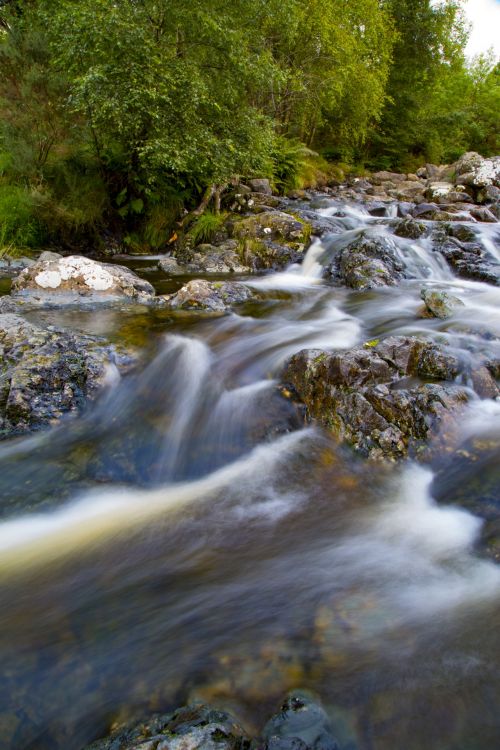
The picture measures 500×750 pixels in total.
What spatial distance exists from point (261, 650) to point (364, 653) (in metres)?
0.52

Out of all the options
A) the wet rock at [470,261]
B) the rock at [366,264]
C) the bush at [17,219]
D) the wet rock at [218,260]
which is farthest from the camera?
the bush at [17,219]

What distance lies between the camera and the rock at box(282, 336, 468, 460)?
387cm

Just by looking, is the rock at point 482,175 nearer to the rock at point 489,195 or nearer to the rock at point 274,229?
the rock at point 489,195

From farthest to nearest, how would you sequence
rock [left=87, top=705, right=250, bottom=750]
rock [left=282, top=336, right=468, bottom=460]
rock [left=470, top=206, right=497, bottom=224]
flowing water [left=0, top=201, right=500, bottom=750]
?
rock [left=470, top=206, right=497, bottom=224], rock [left=282, top=336, right=468, bottom=460], flowing water [left=0, top=201, right=500, bottom=750], rock [left=87, top=705, right=250, bottom=750]

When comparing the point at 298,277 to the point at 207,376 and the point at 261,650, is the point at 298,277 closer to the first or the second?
the point at 207,376

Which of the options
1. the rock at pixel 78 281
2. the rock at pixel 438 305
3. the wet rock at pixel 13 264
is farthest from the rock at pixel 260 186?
the rock at pixel 438 305

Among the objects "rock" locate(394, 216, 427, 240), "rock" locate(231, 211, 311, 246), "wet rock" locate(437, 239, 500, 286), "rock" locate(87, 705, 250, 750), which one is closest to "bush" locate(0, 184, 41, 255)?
"rock" locate(231, 211, 311, 246)

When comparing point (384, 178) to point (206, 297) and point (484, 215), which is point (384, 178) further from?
point (206, 297)

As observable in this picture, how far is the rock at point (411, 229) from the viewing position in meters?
10.8

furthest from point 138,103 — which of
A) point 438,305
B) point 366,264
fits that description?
point 438,305

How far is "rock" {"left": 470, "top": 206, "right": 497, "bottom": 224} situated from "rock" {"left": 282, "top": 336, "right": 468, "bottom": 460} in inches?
399

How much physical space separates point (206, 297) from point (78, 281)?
2.43 m

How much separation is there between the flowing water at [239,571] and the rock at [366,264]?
377 centimetres

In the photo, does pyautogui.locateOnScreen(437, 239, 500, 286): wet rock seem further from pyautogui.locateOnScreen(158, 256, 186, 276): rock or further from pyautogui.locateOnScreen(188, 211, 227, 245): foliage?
pyautogui.locateOnScreen(158, 256, 186, 276): rock
